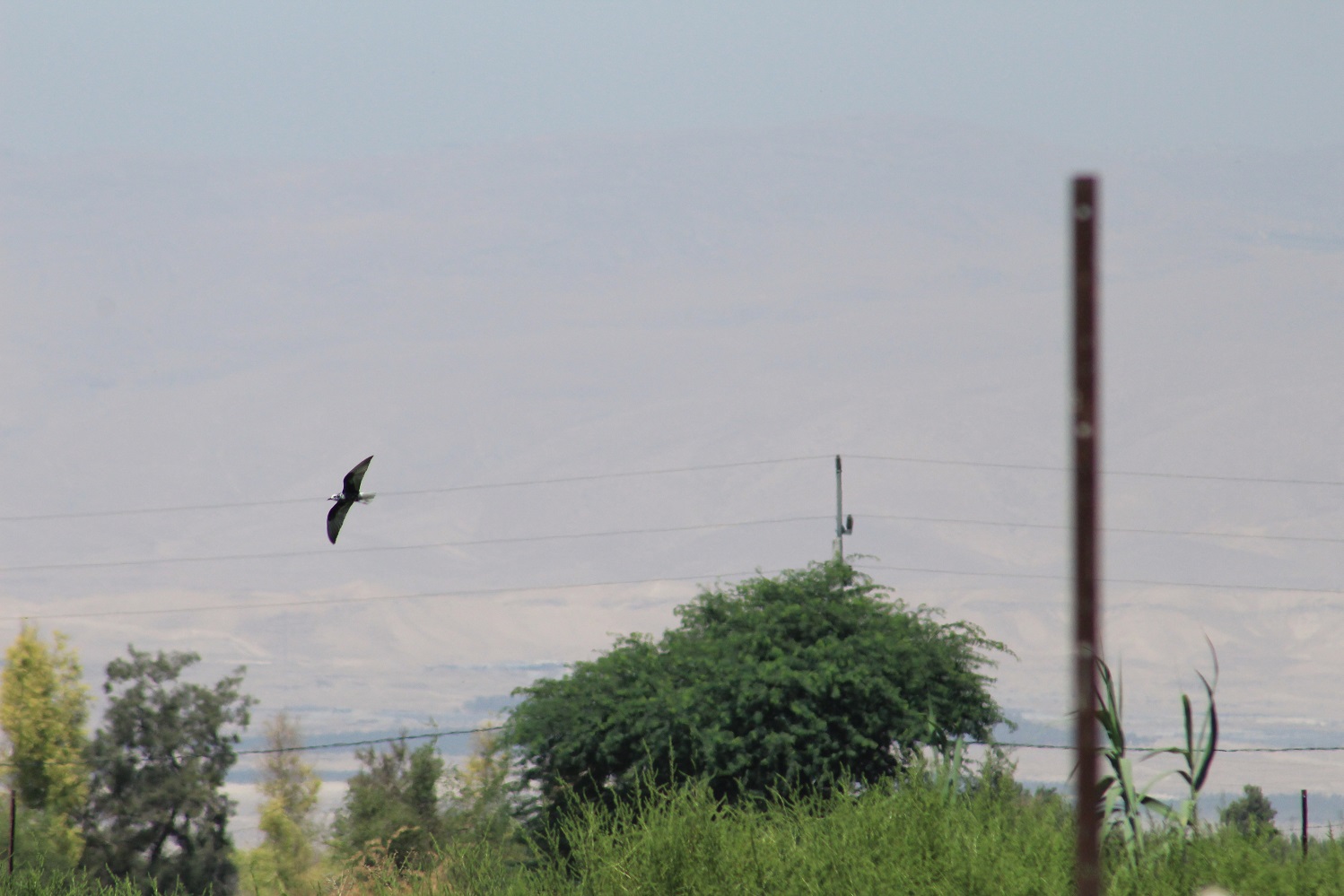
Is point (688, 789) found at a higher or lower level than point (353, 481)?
lower

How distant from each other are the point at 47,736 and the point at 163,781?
527cm

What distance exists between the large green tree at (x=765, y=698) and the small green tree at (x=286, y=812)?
27863 millimetres

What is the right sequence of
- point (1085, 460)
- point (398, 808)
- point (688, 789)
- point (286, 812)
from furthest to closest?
point (286, 812) < point (398, 808) < point (688, 789) < point (1085, 460)

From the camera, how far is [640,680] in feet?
107

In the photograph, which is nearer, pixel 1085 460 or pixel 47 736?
pixel 1085 460

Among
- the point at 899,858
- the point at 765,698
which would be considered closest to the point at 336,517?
the point at 899,858

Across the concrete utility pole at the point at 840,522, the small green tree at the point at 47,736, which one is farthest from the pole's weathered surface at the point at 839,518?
the small green tree at the point at 47,736

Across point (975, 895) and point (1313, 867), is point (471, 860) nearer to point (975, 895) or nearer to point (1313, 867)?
point (975, 895)

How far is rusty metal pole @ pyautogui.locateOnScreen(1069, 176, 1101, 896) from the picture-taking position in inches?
184

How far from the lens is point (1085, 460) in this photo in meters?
4.68

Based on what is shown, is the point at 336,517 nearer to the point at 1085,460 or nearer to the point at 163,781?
the point at 1085,460

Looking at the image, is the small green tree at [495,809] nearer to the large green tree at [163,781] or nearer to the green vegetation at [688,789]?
the green vegetation at [688,789]

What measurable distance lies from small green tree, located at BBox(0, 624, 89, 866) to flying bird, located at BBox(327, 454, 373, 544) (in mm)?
42629

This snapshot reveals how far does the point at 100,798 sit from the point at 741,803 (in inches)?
1266
